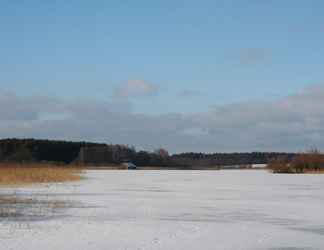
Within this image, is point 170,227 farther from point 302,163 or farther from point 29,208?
point 302,163

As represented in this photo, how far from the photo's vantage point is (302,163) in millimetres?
61219

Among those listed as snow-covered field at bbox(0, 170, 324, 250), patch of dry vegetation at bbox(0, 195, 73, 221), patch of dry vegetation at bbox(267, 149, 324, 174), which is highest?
patch of dry vegetation at bbox(267, 149, 324, 174)

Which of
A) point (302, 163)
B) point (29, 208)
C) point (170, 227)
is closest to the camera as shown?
point (170, 227)

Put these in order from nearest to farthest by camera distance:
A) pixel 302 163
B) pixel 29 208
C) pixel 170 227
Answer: pixel 170 227 → pixel 29 208 → pixel 302 163

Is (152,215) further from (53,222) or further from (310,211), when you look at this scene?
(310,211)

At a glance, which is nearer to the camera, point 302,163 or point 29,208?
point 29,208

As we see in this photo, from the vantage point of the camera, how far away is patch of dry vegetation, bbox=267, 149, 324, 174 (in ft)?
196

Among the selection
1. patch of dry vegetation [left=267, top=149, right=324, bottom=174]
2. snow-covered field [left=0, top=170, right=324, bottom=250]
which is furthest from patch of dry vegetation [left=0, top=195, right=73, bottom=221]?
patch of dry vegetation [left=267, top=149, right=324, bottom=174]

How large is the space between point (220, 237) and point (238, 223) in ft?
7.72

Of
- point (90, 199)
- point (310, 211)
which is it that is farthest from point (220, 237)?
point (90, 199)

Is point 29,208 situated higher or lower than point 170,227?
Answer: higher

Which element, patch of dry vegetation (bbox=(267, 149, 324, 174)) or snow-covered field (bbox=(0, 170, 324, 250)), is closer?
snow-covered field (bbox=(0, 170, 324, 250))

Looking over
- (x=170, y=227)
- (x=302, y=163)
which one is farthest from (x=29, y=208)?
(x=302, y=163)

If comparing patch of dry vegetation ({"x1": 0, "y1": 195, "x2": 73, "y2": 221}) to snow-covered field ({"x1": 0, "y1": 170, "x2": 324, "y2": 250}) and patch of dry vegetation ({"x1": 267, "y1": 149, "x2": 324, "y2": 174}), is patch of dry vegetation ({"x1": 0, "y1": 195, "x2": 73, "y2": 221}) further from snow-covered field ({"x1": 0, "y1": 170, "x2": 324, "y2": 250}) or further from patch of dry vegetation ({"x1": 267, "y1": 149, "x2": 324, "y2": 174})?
patch of dry vegetation ({"x1": 267, "y1": 149, "x2": 324, "y2": 174})
